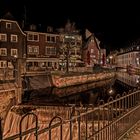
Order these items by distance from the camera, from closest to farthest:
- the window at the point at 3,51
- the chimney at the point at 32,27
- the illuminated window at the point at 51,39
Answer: the window at the point at 3,51
the chimney at the point at 32,27
the illuminated window at the point at 51,39

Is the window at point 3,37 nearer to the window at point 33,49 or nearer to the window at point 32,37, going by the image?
the window at point 32,37

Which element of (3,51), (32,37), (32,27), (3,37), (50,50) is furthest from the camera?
(50,50)

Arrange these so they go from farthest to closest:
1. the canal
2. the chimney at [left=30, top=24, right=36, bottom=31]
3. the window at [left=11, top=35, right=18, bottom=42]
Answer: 1. the chimney at [left=30, top=24, right=36, bottom=31]
2. the window at [left=11, top=35, right=18, bottom=42]
3. the canal

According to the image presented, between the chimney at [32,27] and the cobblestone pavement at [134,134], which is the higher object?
the chimney at [32,27]

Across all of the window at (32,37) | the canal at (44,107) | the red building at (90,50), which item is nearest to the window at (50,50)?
the window at (32,37)

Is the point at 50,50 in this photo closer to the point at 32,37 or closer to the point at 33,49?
the point at 33,49

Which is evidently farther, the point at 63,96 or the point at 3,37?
the point at 3,37

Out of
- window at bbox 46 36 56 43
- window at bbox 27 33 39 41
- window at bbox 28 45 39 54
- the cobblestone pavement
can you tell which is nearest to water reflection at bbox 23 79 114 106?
window at bbox 28 45 39 54

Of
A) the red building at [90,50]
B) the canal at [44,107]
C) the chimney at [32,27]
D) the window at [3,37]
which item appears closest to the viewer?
the canal at [44,107]

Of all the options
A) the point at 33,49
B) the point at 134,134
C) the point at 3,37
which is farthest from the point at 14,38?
the point at 134,134

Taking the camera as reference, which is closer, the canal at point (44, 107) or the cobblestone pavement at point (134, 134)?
the cobblestone pavement at point (134, 134)

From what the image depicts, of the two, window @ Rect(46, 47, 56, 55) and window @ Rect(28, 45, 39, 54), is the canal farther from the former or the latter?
window @ Rect(28, 45, 39, 54)

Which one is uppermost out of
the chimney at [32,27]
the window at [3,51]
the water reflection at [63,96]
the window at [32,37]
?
the chimney at [32,27]

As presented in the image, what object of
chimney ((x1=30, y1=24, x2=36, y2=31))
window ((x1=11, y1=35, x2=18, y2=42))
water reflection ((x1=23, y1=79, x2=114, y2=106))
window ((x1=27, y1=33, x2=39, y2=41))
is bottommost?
water reflection ((x1=23, y1=79, x2=114, y2=106))
